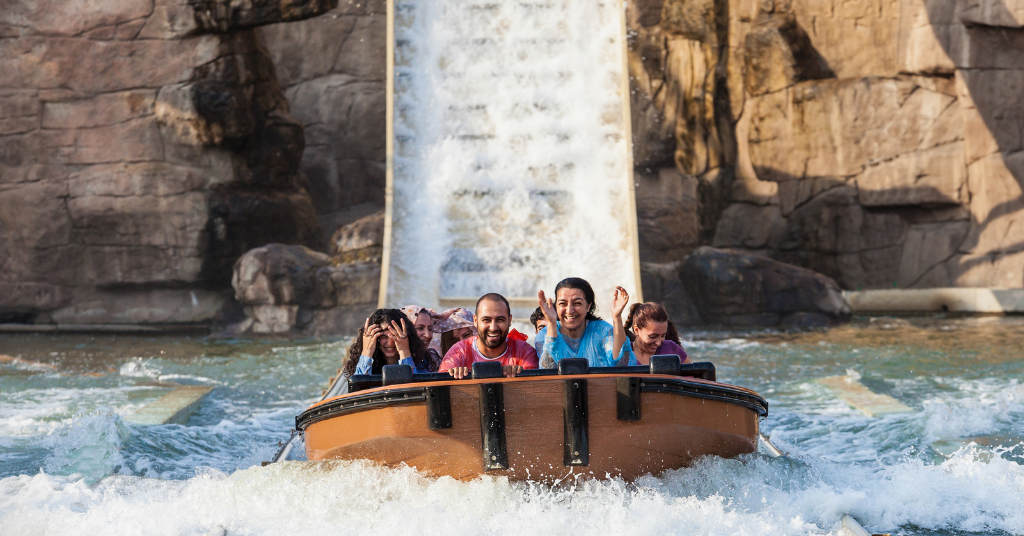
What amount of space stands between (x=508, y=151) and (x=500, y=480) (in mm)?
4540

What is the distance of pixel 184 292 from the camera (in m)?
9.55

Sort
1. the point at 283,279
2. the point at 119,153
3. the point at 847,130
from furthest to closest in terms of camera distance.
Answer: the point at 847,130 → the point at 119,153 → the point at 283,279

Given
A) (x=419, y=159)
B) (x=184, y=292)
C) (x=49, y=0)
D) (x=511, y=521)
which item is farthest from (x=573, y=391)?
(x=49, y=0)

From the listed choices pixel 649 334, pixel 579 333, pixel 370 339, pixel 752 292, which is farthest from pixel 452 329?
pixel 752 292

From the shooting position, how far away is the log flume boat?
2.50m

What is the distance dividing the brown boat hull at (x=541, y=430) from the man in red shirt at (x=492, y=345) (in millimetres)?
248

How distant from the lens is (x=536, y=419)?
253 cm

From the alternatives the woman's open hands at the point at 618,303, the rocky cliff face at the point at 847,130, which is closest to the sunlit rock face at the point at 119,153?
the rocky cliff face at the point at 847,130

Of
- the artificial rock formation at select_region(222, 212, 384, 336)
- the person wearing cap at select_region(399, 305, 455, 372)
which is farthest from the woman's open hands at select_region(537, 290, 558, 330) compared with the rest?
the artificial rock formation at select_region(222, 212, 384, 336)

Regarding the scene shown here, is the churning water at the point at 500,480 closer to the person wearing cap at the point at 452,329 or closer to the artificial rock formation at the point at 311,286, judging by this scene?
the person wearing cap at the point at 452,329

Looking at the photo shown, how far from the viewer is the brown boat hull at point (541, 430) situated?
2510 mm

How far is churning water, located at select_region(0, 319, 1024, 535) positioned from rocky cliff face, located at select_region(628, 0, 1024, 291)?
150 inches

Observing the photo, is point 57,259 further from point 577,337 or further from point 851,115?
point 851,115

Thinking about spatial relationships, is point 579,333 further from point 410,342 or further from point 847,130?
point 847,130
